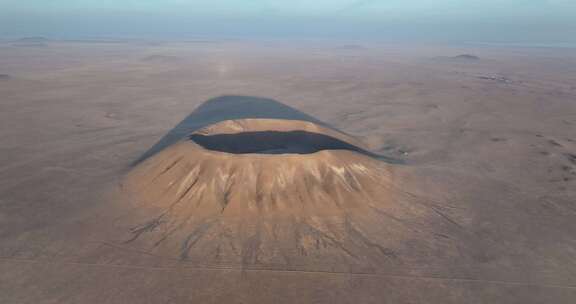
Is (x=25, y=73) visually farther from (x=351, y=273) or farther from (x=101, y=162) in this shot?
(x=351, y=273)

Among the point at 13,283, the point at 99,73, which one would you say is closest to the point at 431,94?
the point at 13,283

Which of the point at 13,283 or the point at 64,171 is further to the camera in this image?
the point at 64,171

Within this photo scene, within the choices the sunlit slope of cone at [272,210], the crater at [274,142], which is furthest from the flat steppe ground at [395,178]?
the crater at [274,142]

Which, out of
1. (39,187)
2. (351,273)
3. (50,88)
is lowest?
(351,273)

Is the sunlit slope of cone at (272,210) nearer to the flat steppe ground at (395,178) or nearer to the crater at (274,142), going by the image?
the flat steppe ground at (395,178)

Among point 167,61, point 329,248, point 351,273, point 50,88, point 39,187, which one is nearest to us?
point 351,273

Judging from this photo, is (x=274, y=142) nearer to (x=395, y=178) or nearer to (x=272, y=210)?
(x=272, y=210)

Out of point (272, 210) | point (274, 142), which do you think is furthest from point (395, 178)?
point (274, 142)

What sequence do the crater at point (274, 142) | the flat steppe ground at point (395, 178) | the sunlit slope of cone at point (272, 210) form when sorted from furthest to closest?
the crater at point (274, 142) < the sunlit slope of cone at point (272, 210) < the flat steppe ground at point (395, 178)
